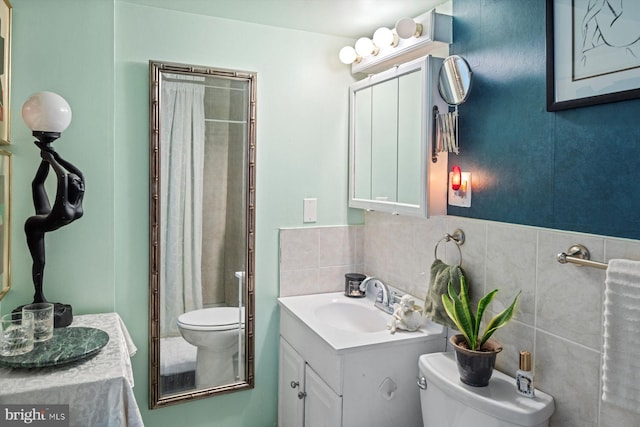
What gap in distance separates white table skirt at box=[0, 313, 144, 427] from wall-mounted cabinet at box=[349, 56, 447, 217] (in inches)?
48.7

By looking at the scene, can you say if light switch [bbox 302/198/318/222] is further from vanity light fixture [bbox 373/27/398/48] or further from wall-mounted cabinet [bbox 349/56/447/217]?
vanity light fixture [bbox 373/27/398/48]

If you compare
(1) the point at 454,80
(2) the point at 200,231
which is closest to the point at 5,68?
(2) the point at 200,231

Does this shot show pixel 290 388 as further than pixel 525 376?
Yes

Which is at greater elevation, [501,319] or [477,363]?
[501,319]

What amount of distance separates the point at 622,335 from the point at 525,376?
0.37 metres

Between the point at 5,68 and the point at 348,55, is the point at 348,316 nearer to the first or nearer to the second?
the point at 348,55

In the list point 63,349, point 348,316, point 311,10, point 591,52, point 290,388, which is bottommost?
point 290,388

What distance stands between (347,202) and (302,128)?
48 centimetres

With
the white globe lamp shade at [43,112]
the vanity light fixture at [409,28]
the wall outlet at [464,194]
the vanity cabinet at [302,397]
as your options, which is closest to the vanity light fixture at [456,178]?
the wall outlet at [464,194]

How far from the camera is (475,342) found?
1460mm

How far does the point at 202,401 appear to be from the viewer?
218 cm

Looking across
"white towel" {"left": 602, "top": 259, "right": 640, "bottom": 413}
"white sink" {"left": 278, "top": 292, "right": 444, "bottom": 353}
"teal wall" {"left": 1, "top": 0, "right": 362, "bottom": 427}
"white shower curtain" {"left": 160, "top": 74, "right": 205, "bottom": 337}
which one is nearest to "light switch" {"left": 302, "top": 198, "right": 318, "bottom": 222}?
"teal wall" {"left": 1, "top": 0, "right": 362, "bottom": 427}

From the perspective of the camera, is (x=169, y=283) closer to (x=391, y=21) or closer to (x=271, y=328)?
(x=271, y=328)

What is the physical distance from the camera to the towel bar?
1.23m
